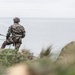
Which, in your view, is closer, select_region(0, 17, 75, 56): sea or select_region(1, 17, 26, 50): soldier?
select_region(0, 17, 75, 56): sea

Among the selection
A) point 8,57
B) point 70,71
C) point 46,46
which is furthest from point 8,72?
point 46,46

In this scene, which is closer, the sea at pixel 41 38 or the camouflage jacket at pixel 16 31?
the sea at pixel 41 38

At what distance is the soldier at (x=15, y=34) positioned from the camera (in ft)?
56.9

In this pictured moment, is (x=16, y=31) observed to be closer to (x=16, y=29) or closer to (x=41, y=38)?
(x=16, y=29)

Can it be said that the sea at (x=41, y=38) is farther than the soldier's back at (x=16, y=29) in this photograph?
No

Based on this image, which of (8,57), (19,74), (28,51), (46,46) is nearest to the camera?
(19,74)

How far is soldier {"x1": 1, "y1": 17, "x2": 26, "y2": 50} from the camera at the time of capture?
17328mm

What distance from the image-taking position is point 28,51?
629 inches

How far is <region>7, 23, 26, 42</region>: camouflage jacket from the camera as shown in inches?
682

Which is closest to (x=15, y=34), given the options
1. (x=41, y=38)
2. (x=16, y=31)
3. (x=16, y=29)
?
(x=16, y=31)

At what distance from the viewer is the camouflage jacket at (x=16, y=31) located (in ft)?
56.8

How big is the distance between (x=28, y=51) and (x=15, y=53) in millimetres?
4634

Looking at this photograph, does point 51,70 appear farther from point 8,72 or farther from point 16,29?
point 16,29

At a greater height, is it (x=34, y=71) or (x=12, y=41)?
(x=34, y=71)
